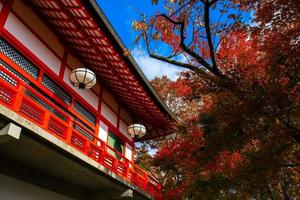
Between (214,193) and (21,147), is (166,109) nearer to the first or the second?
(214,193)

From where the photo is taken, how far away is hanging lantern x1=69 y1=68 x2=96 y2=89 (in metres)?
10.9

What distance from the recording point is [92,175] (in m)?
10.0

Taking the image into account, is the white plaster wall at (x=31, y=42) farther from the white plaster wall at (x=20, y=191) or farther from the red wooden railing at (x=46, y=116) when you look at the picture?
the white plaster wall at (x=20, y=191)

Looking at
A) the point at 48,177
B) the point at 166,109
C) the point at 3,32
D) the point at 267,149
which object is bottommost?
the point at 48,177

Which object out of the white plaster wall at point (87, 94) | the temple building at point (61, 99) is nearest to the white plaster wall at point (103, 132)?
the temple building at point (61, 99)

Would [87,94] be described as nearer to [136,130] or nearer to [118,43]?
[118,43]

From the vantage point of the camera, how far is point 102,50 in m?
11.4

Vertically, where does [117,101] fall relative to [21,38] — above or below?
above

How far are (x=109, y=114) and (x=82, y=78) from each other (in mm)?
3866

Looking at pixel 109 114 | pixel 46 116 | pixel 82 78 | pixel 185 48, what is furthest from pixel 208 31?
pixel 109 114

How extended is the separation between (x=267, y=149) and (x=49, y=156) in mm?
6429

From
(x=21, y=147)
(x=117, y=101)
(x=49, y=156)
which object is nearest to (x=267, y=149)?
(x=49, y=156)

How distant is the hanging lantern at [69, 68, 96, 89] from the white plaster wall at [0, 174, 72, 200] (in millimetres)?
3756

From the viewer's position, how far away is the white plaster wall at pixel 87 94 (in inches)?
455
